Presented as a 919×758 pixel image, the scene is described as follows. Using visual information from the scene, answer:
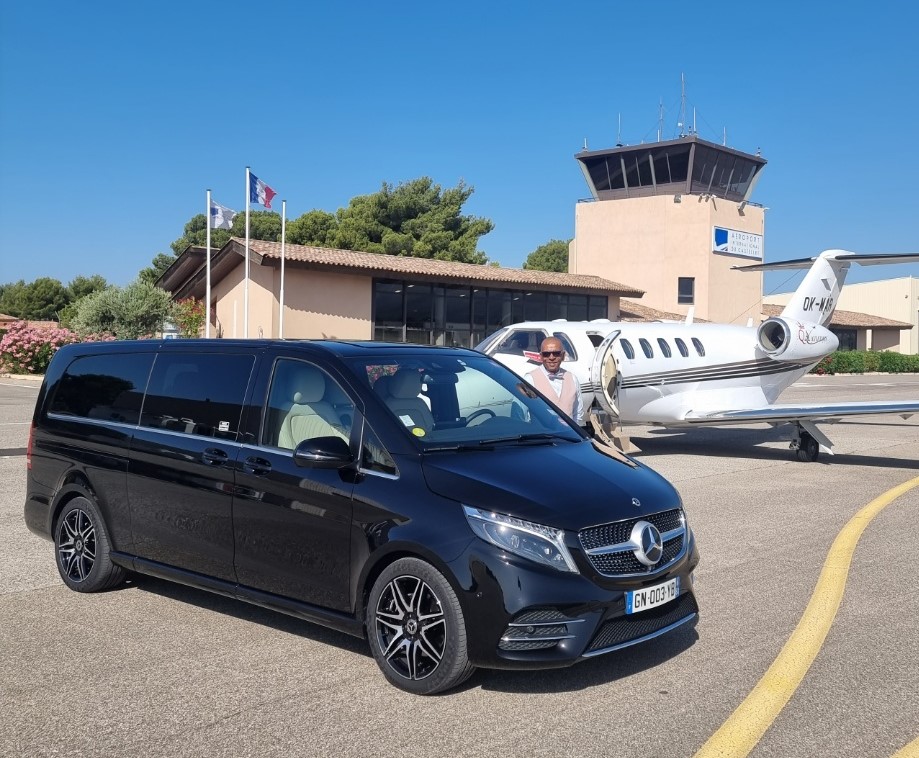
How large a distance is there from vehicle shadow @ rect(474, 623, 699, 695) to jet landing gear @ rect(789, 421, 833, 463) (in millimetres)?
10867

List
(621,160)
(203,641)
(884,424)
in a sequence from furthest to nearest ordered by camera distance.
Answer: (621,160), (884,424), (203,641)

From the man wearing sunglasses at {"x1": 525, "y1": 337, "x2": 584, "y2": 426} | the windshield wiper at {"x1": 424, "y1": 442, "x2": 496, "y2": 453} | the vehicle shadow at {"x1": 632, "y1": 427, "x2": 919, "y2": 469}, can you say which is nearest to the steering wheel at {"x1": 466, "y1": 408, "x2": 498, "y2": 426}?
the windshield wiper at {"x1": 424, "y1": 442, "x2": 496, "y2": 453}

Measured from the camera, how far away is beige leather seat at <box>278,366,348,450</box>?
5539mm

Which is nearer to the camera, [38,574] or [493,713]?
[493,713]

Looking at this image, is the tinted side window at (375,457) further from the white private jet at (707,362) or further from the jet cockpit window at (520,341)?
the jet cockpit window at (520,341)

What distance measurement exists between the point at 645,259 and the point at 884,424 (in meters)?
34.6

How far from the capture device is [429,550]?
4.66 metres

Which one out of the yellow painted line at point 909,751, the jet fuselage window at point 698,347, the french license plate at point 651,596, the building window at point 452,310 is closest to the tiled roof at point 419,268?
the building window at point 452,310

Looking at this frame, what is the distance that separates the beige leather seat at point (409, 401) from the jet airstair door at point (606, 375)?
28.3ft

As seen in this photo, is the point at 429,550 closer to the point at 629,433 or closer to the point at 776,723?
the point at 776,723

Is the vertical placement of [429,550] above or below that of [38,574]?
above

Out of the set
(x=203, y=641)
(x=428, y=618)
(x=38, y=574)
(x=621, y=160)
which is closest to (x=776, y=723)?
(x=428, y=618)

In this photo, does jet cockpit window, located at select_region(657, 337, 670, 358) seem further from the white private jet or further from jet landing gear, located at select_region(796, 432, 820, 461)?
jet landing gear, located at select_region(796, 432, 820, 461)

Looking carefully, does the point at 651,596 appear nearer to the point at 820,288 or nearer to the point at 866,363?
the point at 820,288
